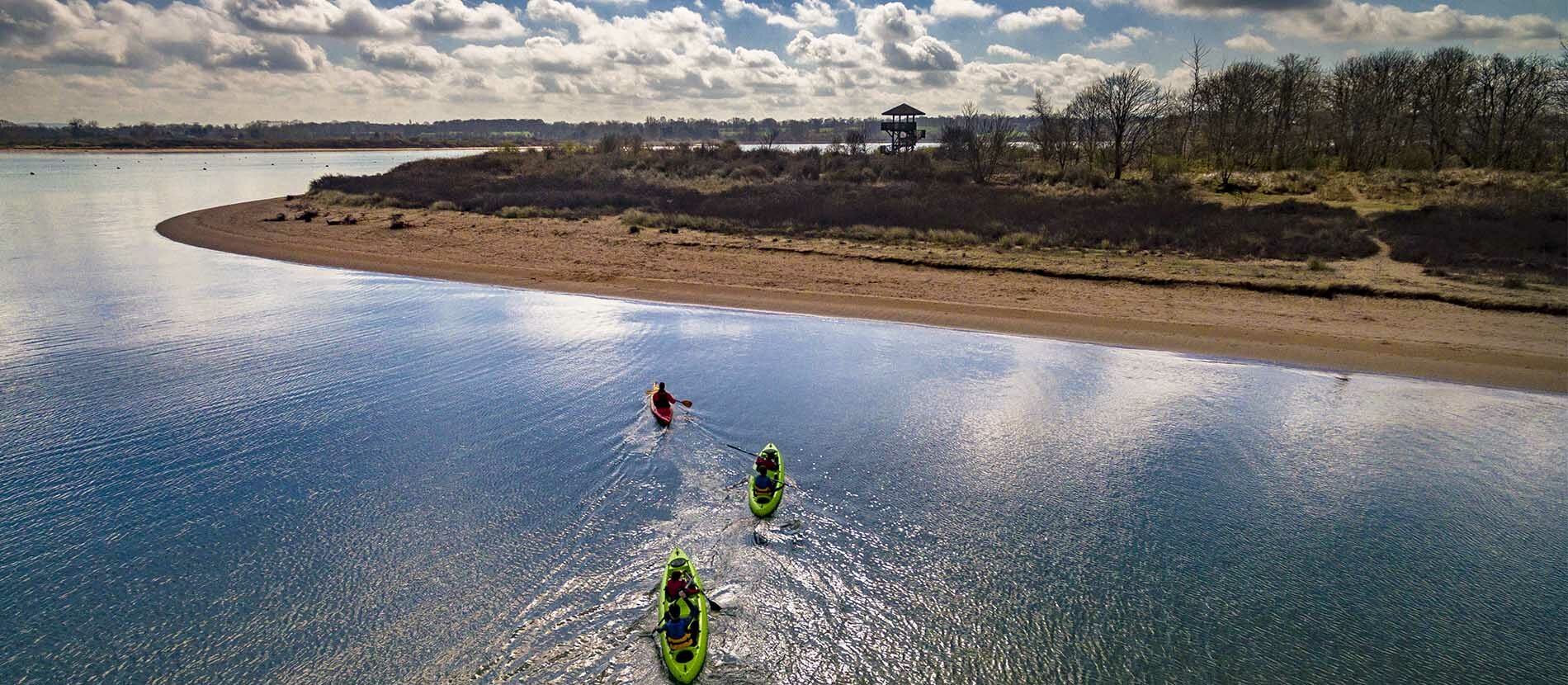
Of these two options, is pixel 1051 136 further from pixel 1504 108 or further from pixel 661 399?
pixel 661 399

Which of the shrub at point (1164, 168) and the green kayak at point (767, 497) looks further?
the shrub at point (1164, 168)

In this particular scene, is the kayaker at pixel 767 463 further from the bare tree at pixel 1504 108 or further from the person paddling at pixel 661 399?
the bare tree at pixel 1504 108

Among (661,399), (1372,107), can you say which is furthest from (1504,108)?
(661,399)

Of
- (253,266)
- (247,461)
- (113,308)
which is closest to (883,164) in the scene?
(253,266)

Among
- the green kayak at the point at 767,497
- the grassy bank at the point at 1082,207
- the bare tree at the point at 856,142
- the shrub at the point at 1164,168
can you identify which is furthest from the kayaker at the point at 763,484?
the bare tree at the point at 856,142

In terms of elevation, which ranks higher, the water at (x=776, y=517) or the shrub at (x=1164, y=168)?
the shrub at (x=1164, y=168)

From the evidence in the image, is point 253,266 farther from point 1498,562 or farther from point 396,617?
point 1498,562
